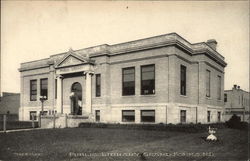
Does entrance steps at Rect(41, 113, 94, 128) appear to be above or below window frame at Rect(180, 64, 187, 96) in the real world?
below

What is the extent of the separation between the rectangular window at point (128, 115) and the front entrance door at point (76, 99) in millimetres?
6913

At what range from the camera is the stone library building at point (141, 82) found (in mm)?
27766

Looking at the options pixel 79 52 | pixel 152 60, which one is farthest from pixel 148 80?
pixel 79 52

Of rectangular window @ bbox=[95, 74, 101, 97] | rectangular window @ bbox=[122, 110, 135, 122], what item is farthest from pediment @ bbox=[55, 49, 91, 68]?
rectangular window @ bbox=[122, 110, 135, 122]

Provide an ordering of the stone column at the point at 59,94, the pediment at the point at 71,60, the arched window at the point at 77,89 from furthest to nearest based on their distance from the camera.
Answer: the stone column at the point at 59,94 < the arched window at the point at 77,89 < the pediment at the point at 71,60

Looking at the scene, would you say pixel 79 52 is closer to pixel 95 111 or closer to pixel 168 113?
pixel 95 111

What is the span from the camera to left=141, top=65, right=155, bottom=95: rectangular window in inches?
1133

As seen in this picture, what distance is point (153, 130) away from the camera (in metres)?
23.7

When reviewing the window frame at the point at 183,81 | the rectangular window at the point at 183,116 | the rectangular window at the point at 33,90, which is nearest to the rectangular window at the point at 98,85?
the window frame at the point at 183,81

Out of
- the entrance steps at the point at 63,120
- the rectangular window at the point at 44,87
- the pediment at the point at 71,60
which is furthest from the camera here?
the rectangular window at the point at 44,87

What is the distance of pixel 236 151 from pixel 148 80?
17322mm

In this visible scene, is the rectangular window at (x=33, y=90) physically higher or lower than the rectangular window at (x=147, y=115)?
higher

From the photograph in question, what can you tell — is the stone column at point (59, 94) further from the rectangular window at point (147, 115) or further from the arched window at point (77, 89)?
the rectangular window at point (147, 115)

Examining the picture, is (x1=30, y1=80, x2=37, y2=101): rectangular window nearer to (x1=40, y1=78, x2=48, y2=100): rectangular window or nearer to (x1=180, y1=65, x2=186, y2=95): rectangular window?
(x1=40, y1=78, x2=48, y2=100): rectangular window
